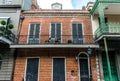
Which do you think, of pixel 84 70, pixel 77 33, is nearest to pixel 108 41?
pixel 77 33

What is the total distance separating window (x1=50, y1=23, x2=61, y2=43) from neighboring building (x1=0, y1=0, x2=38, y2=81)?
2846 millimetres

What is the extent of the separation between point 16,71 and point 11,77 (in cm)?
55

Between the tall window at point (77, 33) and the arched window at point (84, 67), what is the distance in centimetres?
124

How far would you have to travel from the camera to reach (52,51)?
13672mm

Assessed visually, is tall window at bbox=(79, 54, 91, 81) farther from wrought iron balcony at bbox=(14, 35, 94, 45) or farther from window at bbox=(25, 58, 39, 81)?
window at bbox=(25, 58, 39, 81)

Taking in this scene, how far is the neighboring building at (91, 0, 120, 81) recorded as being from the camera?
12734 mm

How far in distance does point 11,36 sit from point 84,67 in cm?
597

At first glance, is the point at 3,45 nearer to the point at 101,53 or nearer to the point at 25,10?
the point at 25,10

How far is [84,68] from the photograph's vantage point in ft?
43.8

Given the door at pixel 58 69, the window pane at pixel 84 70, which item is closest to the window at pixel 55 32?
the door at pixel 58 69

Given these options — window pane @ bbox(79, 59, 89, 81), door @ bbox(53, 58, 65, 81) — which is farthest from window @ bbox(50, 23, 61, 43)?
window pane @ bbox(79, 59, 89, 81)

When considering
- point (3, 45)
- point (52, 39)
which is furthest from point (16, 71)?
point (52, 39)

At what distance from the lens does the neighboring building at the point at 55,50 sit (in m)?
13.1

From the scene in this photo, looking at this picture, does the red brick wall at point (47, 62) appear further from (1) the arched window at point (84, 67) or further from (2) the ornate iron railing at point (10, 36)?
(2) the ornate iron railing at point (10, 36)
